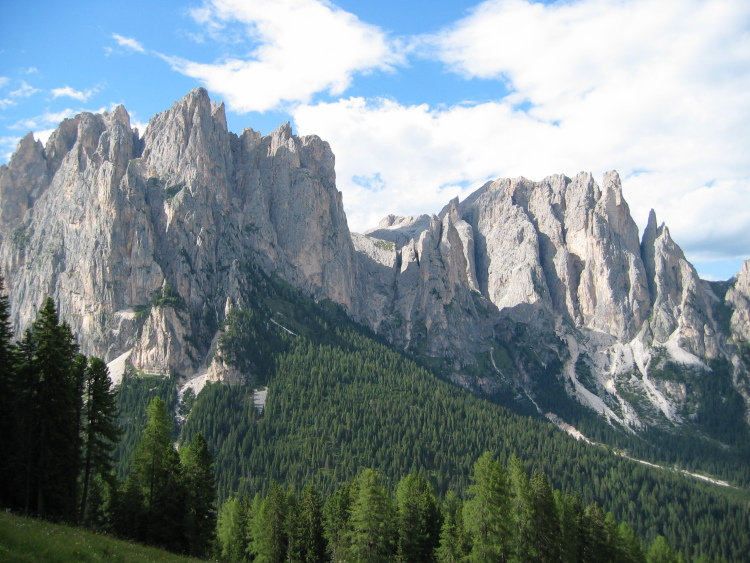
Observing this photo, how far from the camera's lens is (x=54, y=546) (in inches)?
1067

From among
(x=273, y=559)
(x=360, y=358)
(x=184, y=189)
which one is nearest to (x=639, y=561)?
(x=273, y=559)

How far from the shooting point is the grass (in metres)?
25.5

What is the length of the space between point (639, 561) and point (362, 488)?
3061 cm

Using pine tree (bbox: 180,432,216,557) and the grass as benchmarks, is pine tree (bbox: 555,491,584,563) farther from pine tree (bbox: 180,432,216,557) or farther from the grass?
the grass

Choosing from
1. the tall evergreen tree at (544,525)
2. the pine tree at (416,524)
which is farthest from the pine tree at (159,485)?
the tall evergreen tree at (544,525)

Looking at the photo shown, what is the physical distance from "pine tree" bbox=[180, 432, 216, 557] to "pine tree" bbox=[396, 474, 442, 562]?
1695 cm

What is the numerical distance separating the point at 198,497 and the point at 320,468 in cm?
8186

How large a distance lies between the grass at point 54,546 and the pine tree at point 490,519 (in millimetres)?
23244

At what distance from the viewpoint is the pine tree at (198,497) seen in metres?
50.8

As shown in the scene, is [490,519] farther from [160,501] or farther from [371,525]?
[160,501]

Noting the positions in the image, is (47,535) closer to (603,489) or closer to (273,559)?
(273,559)

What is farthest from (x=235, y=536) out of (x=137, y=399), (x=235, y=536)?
A: (x=137, y=399)

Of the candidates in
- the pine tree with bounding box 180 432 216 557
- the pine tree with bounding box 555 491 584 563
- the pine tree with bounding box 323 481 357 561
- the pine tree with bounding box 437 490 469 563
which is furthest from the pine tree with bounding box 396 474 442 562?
the pine tree with bounding box 180 432 216 557

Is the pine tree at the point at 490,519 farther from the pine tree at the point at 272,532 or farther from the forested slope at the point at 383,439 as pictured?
the forested slope at the point at 383,439
